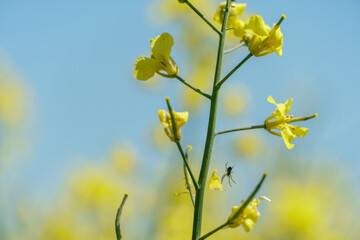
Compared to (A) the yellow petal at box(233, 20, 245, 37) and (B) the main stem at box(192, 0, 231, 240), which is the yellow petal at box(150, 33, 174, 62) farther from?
(A) the yellow petal at box(233, 20, 245, 37)

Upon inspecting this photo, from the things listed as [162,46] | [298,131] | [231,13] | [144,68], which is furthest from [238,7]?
[298,131]

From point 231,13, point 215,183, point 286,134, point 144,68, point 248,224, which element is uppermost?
point 231,13

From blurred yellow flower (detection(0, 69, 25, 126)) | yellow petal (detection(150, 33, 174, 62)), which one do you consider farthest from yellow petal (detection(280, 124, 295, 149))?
blurred yellow flower (detection(0, 69, 25, 126))

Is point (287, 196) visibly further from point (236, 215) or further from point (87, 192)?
point (236, 215)

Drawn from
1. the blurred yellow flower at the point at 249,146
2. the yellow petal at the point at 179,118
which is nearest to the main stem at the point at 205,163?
the yellow petal at the point at 179,118

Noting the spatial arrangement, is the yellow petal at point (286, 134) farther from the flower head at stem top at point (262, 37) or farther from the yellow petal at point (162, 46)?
the yellow petal at point (162, 46)

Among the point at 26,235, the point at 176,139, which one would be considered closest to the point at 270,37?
the point at 176,139

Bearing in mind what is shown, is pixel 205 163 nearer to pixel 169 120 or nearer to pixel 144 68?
pixel 169 120
